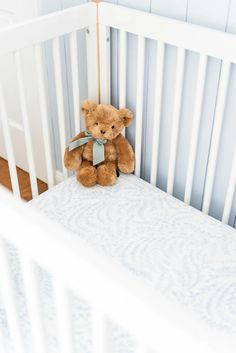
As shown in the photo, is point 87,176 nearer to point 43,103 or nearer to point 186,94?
point 43,103

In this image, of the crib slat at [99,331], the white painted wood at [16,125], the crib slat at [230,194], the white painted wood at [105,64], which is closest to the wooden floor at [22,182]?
the white painted wood at [16,125]

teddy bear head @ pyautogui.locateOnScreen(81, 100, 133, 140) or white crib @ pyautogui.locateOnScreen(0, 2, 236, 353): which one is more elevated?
white crib @ pyautogui.locateOnScreen(0, 2, 236, 353)

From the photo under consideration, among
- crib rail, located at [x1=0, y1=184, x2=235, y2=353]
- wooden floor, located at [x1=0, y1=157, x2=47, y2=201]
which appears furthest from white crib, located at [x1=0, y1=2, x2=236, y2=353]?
wooden floor, located at [x1=0, y1=157, x2=47, y2=201]

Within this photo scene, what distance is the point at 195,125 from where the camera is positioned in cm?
132

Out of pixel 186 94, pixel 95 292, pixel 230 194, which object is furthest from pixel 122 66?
pixel 95 292

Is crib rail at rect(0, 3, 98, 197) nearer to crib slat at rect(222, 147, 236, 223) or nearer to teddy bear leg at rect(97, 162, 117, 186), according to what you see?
teddy bear leg at rect(97, 162, 117, 186)

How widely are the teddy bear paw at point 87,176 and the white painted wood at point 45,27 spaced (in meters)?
0.42

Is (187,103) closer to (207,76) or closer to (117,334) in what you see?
(207,76)

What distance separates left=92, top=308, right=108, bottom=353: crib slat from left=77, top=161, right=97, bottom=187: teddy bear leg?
2.99ft

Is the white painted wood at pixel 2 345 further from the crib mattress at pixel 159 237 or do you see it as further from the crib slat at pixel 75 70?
the crib slat at pixel 75 70

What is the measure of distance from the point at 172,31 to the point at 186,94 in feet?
0.64

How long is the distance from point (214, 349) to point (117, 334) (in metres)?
0.62

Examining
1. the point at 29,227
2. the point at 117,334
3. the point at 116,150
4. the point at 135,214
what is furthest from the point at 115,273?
the point at 116,150

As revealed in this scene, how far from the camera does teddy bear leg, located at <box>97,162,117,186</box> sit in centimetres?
149
